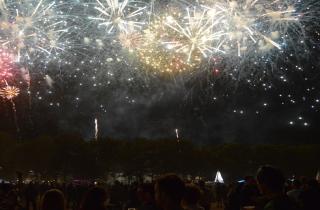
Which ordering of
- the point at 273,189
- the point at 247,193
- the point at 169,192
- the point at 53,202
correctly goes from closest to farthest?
1. the point at 169,192
2. the point at 273,189
3. the point at 53,202
4. the point at 247,193

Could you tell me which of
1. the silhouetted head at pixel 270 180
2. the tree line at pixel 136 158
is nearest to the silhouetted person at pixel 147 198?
the silhouetted head at pixel 270 180

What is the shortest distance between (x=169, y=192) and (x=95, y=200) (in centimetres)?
162

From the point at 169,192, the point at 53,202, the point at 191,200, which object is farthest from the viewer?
the point at 191,200

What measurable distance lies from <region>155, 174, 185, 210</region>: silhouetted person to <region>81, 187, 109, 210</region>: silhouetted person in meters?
1.52

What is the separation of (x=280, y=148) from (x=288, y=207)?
56265 mm

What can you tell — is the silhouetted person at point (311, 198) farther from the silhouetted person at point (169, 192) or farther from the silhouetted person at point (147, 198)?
the silhouetted person at point (169, 192)

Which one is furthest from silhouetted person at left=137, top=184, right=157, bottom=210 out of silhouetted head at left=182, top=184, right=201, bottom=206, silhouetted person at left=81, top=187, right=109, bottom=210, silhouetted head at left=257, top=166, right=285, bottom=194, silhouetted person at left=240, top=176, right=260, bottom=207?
silhouetted head at left=257, top=166, right=285, bottom=194

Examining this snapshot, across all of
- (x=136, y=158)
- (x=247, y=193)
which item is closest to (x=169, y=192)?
(x=247, y=193)

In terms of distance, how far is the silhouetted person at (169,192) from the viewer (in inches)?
161

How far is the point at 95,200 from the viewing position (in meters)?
5.46

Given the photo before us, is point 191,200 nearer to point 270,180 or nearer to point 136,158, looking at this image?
point 270,180

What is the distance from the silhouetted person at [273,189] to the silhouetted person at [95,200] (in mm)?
1889

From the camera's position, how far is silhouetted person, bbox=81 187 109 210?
17.8ft

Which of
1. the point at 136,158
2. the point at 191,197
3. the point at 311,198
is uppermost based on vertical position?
the point at 136,158
